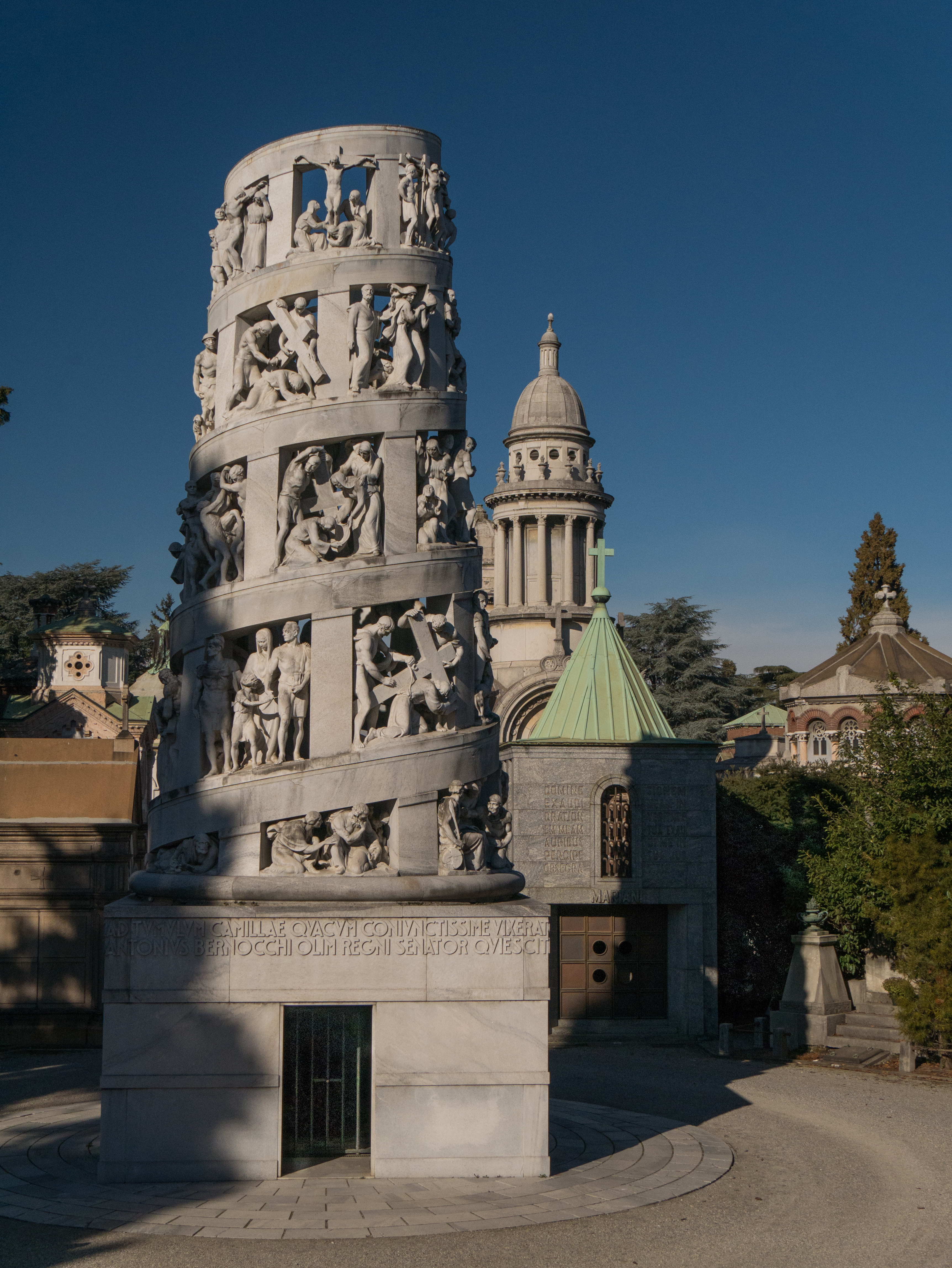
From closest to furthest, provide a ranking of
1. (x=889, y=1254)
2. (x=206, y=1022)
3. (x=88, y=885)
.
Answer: (x=889, y=1254) → (x=206, y=1022) → (x=88, y=885)

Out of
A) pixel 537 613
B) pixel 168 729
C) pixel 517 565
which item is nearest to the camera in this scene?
pixel 168 729

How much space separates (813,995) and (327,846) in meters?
13.4

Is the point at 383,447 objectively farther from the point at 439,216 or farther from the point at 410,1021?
the point at 410,1021

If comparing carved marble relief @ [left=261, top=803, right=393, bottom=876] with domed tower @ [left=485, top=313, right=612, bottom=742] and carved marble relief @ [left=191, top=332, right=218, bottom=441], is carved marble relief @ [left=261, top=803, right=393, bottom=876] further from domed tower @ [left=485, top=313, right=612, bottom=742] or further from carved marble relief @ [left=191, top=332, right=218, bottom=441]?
domed tower @ [left=485, top=313, right=612, bottom=742]

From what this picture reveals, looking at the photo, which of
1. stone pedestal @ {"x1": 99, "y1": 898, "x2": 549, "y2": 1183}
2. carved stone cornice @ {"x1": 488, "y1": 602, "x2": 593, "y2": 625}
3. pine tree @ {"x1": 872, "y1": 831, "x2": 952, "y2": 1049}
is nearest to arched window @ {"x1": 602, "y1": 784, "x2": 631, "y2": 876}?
pine tree @ {"x1": 872, "y1": 831, "x2": 952, "y2": 1049}

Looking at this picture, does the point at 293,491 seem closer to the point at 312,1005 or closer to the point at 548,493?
the point at 312,1005

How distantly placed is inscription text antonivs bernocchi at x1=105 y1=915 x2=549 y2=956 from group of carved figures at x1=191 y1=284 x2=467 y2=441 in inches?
220

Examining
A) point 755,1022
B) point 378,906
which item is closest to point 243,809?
point 378,906

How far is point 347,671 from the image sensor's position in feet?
47.5

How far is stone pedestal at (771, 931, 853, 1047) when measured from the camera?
79.2 feet

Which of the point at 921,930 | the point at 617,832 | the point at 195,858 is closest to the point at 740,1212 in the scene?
the point at 195,858

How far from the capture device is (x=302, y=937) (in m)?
13.7

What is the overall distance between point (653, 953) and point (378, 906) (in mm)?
13586

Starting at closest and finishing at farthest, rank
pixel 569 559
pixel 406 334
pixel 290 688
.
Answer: pixel 290 688 < pixel 406 334 < pixel 569 559
